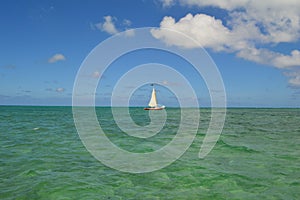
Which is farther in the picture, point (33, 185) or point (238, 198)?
point (33, 185)

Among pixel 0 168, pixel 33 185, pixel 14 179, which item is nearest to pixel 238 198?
pixel 33 185

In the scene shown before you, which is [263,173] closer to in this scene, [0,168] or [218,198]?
[218,198]

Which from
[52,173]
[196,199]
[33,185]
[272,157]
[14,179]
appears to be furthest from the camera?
[272,157]

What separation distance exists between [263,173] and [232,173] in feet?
4.09

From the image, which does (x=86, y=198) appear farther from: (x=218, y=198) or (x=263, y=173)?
(x=263, y=173)

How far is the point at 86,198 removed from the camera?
834 centimetres

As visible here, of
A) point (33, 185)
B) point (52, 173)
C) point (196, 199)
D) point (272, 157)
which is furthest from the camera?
point (272, 157)

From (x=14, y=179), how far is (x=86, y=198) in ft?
10.7

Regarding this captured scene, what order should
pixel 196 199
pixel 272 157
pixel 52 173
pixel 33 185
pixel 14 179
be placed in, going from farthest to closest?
pixel 272 157 < pixel 52 173 < pixel 14 179 < pixel 33 185 < pixel 196 199

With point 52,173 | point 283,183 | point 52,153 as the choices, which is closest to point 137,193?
point 52,173

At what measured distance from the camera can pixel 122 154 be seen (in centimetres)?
1527

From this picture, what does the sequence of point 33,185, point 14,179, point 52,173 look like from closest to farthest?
point 33,185 → point 14,179 → point 52,173

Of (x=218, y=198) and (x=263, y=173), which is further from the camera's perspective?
(x=263, y=173)

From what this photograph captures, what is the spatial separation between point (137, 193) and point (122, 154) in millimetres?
6621
